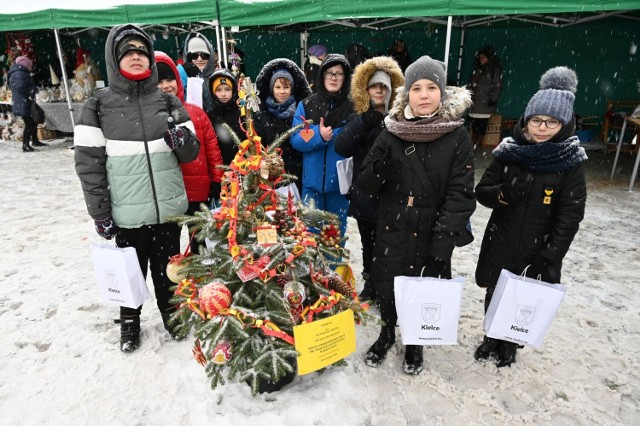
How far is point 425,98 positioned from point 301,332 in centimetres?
141

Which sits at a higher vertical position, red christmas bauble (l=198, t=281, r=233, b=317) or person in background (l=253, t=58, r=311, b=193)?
person in background (l=253, t=58, r=311, b=193)

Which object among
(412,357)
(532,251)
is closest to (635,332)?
(532,251)

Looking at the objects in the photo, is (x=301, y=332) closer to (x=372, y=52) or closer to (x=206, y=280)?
(x=206, y=280)

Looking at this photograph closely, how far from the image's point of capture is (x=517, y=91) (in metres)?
9.87

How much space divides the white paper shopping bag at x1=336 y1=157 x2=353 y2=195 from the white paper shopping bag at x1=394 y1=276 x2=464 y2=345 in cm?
99

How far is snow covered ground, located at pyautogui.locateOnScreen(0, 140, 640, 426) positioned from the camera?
88.8 inches

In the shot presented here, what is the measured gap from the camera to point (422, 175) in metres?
2.24

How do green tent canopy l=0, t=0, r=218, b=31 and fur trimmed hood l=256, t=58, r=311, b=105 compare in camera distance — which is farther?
green tent canopy l=0, t=0, r=218, b=31

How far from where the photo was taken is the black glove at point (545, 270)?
2.31 metres

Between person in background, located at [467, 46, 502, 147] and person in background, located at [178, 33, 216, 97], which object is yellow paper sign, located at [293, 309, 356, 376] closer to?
person in background, located at [178, 33, 216, 97]

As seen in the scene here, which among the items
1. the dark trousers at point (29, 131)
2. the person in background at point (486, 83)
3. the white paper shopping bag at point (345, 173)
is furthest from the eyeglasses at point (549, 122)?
the dark trousers at point (29, 131)

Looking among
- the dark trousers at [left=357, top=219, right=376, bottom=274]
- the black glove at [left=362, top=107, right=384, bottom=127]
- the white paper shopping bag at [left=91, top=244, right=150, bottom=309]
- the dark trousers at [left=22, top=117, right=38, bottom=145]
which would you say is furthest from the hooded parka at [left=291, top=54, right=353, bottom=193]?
the dark trousers at [left=22, top=117, right=38, bottom=145]

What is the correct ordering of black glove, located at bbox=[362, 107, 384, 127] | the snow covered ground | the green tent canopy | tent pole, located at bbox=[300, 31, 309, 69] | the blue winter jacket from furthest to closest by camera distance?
tent pole, located at bbox=[300, 31, 309, 69] → the blue winter jacket → the green tent canopy → black glove, located at bbox=[362, 107, 384, 127] → the snow covered ground

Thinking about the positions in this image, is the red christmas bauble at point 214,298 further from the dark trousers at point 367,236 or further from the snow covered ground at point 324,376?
the dark trousers at point 367,236
